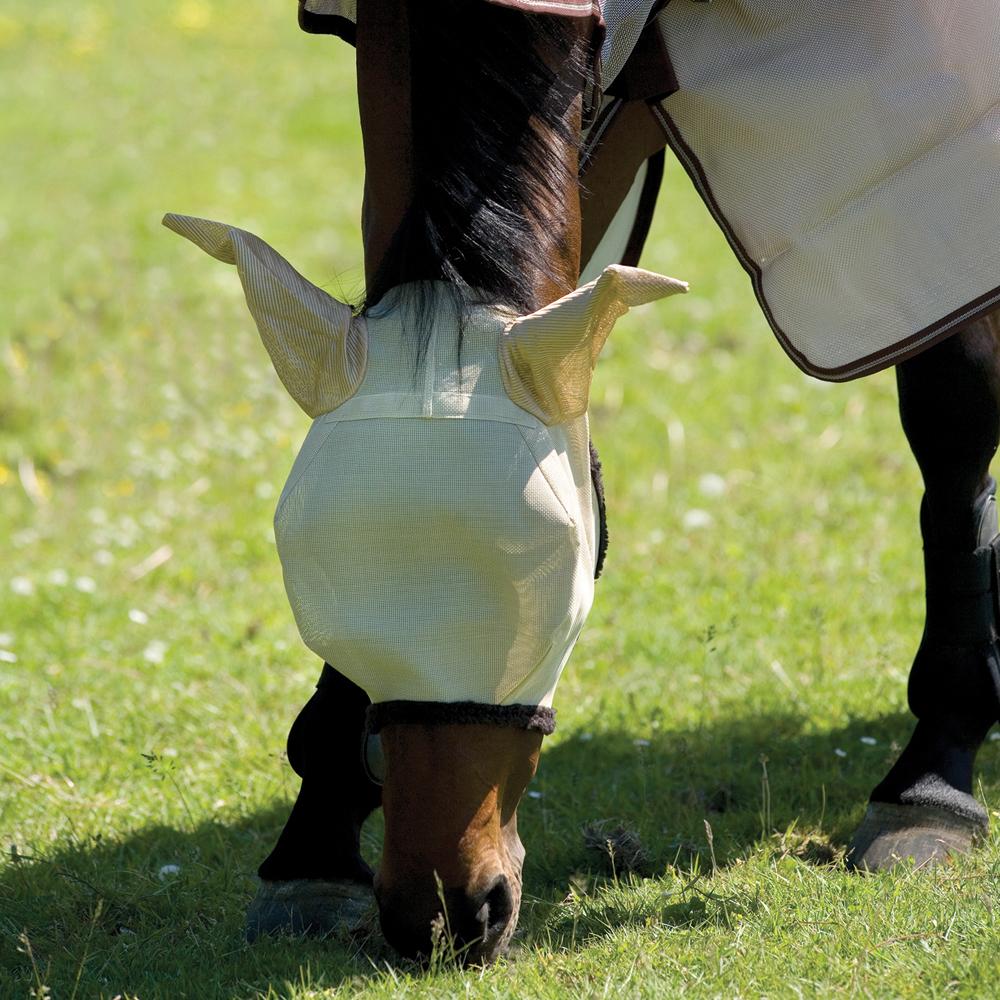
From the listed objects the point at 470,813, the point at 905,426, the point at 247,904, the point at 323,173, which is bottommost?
the point at 247,904

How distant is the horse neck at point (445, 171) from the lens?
2.13 meters

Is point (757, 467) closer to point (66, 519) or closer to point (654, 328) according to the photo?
point (654, 328)

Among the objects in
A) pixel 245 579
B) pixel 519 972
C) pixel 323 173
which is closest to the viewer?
pixel 519 972

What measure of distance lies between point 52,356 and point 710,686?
14.5 ft

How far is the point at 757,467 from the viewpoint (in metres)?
5.91

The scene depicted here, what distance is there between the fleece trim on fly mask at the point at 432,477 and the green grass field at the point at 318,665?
0.36 meters

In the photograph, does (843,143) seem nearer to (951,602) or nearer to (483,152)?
(483,152)

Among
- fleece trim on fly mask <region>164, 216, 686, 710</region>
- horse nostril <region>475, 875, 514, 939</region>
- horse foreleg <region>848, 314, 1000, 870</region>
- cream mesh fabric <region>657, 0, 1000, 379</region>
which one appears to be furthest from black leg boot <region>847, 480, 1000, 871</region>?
fleece trim on fly mask <region>164, 216, 686, 710</region>

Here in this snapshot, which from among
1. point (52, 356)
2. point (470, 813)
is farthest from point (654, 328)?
point (470, 813)

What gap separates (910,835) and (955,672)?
0.41m

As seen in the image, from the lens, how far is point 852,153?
2.70 m

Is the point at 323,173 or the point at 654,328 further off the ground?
the point at 323,173

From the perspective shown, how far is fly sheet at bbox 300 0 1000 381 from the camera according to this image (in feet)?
8.68

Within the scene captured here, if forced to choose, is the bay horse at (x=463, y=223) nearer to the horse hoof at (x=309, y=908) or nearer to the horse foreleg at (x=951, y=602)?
the horse hoof at (x=309, y=908)
